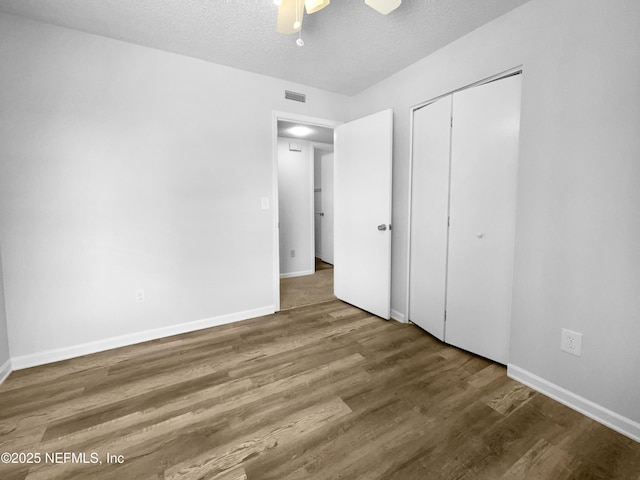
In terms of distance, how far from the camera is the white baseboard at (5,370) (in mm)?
1837

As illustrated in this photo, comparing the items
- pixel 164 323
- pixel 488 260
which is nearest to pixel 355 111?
pixel 488 260

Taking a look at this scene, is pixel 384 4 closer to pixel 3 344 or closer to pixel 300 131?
pixel 300 131

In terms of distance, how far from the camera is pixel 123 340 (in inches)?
90.4

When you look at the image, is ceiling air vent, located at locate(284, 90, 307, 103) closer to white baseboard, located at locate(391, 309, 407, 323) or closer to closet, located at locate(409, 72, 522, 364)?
closet, located at locate(409, 72, 522, 364)

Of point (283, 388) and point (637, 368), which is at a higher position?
point (637, 368)

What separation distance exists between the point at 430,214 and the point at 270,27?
1930 millimetres

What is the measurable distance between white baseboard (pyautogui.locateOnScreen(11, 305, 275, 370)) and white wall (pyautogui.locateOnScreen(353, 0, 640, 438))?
2360 millimetres

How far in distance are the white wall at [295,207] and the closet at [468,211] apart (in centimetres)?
248

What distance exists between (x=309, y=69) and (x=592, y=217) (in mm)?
2461

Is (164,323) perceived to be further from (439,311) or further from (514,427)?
(514,427)

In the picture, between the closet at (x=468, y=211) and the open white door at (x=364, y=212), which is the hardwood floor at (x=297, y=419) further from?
the open white door at (x=364, y=212)

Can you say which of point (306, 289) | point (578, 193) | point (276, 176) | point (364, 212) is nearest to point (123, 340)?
point (276, 176)

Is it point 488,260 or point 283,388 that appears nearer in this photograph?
point 283,388

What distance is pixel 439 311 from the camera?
7.76 ft
